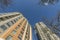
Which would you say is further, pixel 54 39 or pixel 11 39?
pixel 54 39

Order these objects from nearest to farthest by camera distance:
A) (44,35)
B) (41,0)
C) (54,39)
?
1. (41,0)
2. (54,39)
3. (44,35)

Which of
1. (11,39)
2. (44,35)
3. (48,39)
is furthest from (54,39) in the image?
(11,39)

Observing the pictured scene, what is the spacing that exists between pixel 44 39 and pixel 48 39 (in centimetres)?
215

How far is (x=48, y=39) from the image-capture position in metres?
70.7

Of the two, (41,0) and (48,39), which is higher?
(48,39)

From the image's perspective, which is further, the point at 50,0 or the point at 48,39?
the point at 48,39

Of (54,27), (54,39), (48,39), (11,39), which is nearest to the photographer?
(11,39)

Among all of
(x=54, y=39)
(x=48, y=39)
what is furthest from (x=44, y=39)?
(x=54, y=39)

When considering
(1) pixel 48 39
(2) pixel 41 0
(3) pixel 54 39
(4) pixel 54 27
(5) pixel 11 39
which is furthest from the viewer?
(1) pixel 48 39

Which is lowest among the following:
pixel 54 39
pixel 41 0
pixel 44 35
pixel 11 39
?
pixel 11 39

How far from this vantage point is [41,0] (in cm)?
2978

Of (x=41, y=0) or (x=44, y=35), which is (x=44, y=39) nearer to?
(x=44, y=35)

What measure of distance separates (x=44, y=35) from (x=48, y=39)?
6.82m

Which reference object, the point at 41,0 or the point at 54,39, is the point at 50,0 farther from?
the point at 54,39
